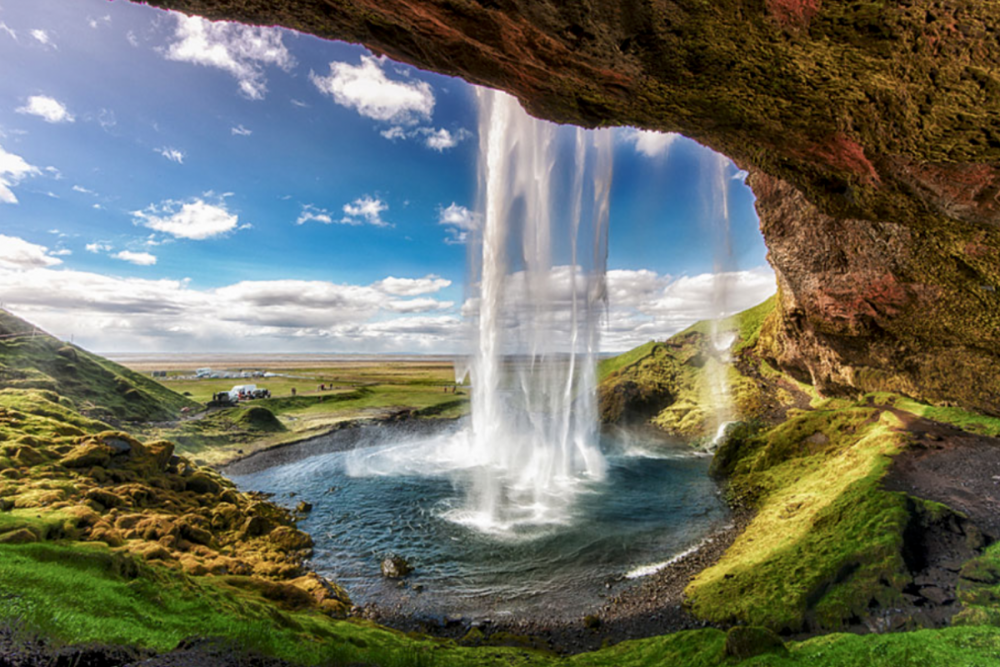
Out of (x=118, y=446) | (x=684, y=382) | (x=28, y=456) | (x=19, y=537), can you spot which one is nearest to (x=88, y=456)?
(x=118, y=446)

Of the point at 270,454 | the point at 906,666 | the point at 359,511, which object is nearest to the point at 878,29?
the point at 906,666

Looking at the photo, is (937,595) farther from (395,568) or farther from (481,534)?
(395,568)

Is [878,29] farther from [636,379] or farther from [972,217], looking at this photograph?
[636,379]

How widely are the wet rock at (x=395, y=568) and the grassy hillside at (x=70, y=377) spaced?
81.6 ft

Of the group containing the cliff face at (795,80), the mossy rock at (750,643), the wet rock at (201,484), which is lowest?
the wet rock at (201,484)

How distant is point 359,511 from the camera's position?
21.5 meters

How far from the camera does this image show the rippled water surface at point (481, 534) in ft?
45.1

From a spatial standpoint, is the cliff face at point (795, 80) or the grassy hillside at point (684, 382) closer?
the cliff face at point (795, 80)

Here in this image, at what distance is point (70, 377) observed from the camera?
31.8 meters

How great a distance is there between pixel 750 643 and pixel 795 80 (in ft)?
34.6

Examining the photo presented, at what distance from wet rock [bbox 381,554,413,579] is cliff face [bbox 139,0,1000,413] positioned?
16303 mm

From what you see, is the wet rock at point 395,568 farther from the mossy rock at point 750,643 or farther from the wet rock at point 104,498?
the mossy rock at point 750,643

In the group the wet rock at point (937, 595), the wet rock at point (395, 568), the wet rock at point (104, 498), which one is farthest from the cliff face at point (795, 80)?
the wet rock at point (395, 568)

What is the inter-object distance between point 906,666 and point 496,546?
41.9ft
